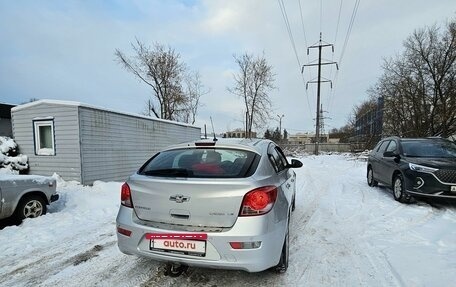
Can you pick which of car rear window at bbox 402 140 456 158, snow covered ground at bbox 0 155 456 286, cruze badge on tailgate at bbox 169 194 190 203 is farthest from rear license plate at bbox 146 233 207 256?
car rear window at bbox 402 140 456 158

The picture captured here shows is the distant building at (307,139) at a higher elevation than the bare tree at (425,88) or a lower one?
lower

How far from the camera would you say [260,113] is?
35812 mm

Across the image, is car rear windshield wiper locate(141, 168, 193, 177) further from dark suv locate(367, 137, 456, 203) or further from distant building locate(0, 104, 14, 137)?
distant building locate(0, 104, 14, 137)

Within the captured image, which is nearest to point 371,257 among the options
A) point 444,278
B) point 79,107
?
point 444,278

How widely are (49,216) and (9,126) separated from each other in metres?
11.2

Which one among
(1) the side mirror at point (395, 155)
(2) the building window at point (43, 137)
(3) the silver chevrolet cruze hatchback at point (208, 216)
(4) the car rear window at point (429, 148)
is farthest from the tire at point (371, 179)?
(2) the building window at point (43, 137)

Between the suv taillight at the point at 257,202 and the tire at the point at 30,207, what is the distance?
4.87 m

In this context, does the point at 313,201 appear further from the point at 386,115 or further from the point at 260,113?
the point at 260,113

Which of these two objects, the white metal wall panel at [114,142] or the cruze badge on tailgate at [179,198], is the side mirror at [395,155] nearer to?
the cruze badge on tailgate at [179,198]

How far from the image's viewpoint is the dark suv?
6.07 meters

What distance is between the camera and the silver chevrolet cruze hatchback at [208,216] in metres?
2.65

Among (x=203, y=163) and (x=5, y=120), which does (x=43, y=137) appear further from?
(x=203, y=163)

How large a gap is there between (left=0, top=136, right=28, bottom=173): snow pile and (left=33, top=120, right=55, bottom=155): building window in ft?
2.07

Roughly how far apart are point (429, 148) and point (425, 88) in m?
20.2
